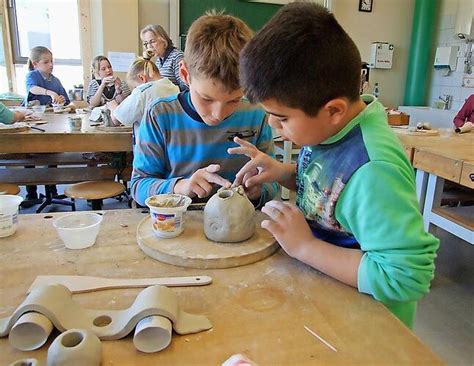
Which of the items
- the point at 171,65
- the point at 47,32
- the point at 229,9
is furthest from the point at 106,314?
the point at 47,32

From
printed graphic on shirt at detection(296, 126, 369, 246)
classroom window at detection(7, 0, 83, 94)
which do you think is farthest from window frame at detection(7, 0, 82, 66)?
printed graphic on shirt at detection(296, 126, 369, 246)

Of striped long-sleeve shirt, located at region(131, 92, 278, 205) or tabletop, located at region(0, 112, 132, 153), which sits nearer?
striped long-sleeve shirt, located at region(131, 92, 278, 205)

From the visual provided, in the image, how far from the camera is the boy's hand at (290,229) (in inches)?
30.3

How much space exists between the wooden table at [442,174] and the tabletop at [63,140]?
177 cm

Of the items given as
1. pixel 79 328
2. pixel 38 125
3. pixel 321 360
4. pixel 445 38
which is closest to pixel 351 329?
pixel 321 360

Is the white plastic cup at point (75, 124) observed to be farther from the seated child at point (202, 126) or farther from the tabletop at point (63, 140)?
the seated child at point (202, 126)

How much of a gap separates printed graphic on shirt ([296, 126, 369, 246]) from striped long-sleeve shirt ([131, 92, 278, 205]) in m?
0.29

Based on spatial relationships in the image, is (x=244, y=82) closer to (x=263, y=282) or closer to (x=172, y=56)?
(x=263, y=282)

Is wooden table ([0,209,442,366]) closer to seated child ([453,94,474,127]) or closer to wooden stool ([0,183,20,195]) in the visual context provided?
wooden stool ([0,183,20,195])

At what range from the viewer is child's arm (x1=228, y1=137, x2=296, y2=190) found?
964 millimetres

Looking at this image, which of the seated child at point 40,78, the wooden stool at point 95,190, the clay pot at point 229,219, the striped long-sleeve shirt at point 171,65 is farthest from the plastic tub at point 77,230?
the seated child at point 40,78

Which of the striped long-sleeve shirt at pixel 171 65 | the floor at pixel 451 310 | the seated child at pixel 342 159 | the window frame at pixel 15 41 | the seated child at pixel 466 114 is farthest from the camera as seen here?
the window frame at pixel 15 41

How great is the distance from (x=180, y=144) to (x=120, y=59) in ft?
12.9

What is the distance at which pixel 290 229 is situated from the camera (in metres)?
0.78
